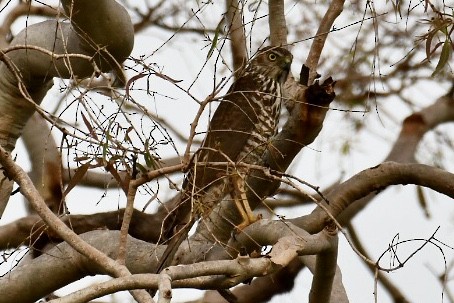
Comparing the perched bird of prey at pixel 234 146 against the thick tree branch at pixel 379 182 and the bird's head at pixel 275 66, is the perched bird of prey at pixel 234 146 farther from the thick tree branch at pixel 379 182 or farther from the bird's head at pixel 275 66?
the thick tree branch at pixel 379 182

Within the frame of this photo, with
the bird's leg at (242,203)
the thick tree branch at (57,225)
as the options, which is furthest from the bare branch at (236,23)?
the thick tree branch at (57,225)

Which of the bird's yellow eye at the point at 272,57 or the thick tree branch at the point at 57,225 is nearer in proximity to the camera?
the thick tree branch at the point at 57,225

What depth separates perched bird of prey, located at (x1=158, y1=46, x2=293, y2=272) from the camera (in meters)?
3.44

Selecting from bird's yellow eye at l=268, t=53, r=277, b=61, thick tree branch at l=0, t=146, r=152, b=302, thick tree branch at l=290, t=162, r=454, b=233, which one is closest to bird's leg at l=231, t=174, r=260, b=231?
thick tree branch at l=290, t=162, r=454, b=233

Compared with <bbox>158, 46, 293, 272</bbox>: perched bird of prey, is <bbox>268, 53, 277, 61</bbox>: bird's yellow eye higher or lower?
higher

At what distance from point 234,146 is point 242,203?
1.48 feet

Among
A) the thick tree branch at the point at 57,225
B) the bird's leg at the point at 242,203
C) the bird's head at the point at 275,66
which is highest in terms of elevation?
the bird's head at the point at 275,66

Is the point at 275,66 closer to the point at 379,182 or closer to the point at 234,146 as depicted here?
the point at 234,146

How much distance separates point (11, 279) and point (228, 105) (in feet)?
5.45

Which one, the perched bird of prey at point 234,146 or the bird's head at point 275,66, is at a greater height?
the bird's head at point 275,66

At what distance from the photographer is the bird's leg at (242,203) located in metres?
3.93

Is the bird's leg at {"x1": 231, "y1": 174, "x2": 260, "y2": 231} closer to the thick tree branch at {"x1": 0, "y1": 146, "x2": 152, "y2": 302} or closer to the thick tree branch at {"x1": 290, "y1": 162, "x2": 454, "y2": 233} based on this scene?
the thick tree branch at {"x1": 290, "y1": 162, "x2": 454, "y2": 233}

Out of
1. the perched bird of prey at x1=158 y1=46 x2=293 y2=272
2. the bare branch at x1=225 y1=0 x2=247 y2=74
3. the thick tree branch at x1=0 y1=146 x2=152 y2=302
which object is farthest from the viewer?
the bare branch at x1=225 y1=0 x2=247 y2=74

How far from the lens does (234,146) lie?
5.00 meters
